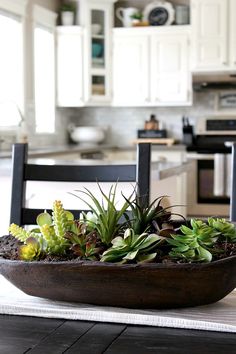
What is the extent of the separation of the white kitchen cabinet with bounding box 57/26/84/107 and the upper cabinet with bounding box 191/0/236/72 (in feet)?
4.01

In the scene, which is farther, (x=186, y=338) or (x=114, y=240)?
(x=114, y=240)

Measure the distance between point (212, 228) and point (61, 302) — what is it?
1.04 feet

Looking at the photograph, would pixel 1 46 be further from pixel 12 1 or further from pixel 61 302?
pixel 61 302

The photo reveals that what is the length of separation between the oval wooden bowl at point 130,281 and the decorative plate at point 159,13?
19.4 feet

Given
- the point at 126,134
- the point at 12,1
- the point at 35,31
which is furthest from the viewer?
the point at 126,134

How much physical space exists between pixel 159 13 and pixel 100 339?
242 inches

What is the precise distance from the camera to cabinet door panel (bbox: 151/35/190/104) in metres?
6.64

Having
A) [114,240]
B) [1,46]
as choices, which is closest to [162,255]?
[114,240]

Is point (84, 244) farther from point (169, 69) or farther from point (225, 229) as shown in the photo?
point (169, 69)

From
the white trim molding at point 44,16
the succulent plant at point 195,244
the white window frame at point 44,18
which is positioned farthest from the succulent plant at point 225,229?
the white trim molding at point 44,16

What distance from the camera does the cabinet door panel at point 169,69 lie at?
664 centimetres

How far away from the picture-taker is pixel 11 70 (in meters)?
5.92

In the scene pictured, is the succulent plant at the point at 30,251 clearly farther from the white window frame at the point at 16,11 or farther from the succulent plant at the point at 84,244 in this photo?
the white window frame at the point at 16,11

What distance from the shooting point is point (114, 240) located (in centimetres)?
118
